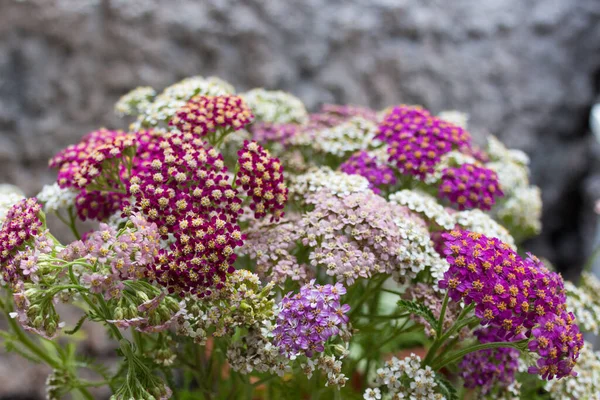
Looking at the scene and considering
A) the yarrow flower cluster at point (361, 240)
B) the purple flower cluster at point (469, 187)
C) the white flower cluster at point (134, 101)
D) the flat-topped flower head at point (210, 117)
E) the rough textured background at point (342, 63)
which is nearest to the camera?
the yarrow flower cluster at point (361, 240)

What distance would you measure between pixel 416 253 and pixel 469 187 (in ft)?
0.90

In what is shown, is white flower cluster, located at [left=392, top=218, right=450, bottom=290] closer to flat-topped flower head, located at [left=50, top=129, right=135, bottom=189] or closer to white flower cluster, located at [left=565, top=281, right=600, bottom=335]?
white flower cluster, located at [left=565, top=281, right=600, bottom=335]

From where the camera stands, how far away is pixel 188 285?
83 cm

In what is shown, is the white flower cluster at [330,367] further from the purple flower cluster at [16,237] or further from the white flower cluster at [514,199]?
the white flower cluster at [514,199]

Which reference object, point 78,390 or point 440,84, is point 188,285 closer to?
point 78,390

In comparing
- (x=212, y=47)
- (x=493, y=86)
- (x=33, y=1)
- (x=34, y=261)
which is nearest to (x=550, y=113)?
(x=493, y=86)

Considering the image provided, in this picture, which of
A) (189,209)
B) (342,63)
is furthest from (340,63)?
(189,209)

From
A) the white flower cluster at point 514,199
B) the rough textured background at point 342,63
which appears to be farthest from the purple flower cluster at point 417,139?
the rough textured background at point 342,63

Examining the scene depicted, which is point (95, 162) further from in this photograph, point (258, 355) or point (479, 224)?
point (479, 224)

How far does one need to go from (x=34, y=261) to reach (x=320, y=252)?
433 mm

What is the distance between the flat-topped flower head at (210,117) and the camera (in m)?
1.05

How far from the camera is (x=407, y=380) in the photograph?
0.96 m

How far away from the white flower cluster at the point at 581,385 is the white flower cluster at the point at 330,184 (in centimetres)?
53

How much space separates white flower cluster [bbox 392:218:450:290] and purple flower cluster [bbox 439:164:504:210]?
7.3 inches
